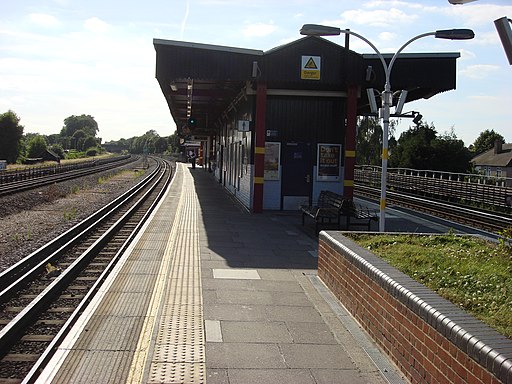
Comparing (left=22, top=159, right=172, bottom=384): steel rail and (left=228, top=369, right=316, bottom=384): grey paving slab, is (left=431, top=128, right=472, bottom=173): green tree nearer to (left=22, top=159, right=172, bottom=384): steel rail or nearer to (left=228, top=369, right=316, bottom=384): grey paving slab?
(left=22, top=159, right=172, bottom=384): steel rail

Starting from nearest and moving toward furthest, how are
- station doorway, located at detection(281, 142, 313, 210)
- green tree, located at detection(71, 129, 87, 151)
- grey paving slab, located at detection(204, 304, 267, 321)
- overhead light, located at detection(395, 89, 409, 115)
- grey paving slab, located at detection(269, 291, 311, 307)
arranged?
grey paving slab, located at detection(204, 304, 267, 321)
grey paving slab, located at detection(269, 291, 311, 307)
overhead light, located at detection(395, 89, 409, 115)
station doorway, located at detection(281, 142, 313, 210)
green tree, located at detection(71, 129, 87, 151)

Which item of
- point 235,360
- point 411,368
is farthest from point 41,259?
point 411,368

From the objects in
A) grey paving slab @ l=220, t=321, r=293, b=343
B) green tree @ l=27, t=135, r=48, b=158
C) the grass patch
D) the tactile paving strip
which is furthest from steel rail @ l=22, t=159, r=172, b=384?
green tree @ l=27, t=135, r=48, b=158

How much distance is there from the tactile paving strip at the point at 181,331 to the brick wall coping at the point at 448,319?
1.96 metres

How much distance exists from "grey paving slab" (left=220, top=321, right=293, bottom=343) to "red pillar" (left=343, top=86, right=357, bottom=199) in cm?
1301

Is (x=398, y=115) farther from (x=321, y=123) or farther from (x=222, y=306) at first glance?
(x=222, y=306)

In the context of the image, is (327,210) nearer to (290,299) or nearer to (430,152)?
(290,299)

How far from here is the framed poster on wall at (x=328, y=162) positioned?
19.6 metres

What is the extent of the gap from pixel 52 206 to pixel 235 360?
18.4m

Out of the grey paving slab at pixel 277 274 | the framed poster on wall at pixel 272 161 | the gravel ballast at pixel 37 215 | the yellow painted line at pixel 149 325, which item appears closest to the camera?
the yellow painted line at pixel 149 325

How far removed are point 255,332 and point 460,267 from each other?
7.86 feet

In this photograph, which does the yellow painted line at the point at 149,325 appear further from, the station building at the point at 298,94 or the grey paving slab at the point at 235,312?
the station building at the point at 298,94

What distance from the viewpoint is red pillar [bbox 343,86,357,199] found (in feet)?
62.5

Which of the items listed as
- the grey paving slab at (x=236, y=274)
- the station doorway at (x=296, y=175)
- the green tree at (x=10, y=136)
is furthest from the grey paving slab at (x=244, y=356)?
the green tree at (x=10, y=136)
